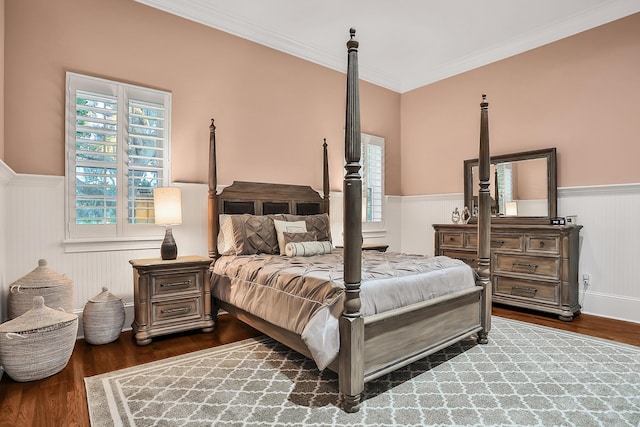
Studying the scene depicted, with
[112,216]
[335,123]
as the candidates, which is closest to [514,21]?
[335,123]

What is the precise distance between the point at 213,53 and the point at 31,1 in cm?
166

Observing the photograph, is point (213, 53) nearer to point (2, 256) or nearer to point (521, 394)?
point (2, 256)

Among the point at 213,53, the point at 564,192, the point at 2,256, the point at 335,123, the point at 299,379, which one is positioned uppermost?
the point at 213,53

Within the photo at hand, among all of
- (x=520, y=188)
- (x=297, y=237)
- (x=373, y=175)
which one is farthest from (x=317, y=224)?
(x=520, y=188)

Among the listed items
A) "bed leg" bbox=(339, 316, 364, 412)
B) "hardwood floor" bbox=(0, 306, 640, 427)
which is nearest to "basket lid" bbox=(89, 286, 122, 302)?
"hardwood floor" bbox=(0, 306, 640, 427)

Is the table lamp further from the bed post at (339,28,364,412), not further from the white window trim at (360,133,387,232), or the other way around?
the white window trim at (360,133,387,232)

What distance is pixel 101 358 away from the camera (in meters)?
2.91

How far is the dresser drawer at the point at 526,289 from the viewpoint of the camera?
409 cm

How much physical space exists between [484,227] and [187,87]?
135 inches

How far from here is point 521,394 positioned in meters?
2.32

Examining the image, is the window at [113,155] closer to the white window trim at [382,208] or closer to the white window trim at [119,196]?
the white window trim at [119,196]

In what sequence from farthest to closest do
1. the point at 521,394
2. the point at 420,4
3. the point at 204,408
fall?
1. the point at 420,4
2. the point at 521,394
3. the point at 204,408

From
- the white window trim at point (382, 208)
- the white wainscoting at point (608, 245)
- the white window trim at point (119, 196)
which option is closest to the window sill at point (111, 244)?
the white window trim at point (119, 196)

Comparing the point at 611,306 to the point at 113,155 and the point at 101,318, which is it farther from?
the point at 113,155
